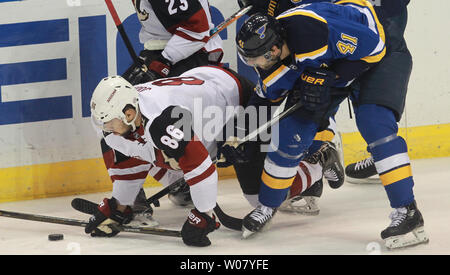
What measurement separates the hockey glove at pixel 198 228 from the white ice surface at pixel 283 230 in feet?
0.14

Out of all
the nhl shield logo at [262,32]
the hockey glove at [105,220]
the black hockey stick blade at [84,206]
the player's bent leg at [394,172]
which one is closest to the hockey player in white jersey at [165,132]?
the hockey glove at [105,220]

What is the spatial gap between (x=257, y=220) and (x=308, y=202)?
49cm

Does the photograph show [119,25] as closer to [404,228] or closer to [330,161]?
[330,161]

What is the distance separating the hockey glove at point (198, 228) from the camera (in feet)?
11.3

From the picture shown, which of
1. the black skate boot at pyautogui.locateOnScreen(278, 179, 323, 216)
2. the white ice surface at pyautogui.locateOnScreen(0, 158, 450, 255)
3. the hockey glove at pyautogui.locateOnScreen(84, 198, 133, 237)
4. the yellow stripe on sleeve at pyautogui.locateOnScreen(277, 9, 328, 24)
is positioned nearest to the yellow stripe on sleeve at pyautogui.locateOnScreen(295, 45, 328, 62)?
the yellow stripe on sleeve at pyautogui.locateOnScreen(277, 9, 328, 24)

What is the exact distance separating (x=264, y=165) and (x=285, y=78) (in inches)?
16.8

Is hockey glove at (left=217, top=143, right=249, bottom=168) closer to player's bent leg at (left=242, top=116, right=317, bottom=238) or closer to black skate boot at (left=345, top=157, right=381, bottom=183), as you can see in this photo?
player's bent leg at (left=242, top=116, right=317, bottom=238)

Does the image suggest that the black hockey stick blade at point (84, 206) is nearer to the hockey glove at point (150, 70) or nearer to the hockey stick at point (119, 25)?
the hockey glove at point (150, 70)

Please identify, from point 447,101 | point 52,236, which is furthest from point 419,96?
point 52,236

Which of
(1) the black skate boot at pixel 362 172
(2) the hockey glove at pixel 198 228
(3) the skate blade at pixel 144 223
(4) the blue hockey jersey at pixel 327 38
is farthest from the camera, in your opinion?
(1) the black skate boot at pixel 362 172

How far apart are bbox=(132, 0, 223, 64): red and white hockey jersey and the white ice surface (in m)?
0.80

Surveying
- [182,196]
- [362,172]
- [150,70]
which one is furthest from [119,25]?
[362,172]

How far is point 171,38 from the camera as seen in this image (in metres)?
3.99

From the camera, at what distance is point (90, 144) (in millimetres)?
4598
